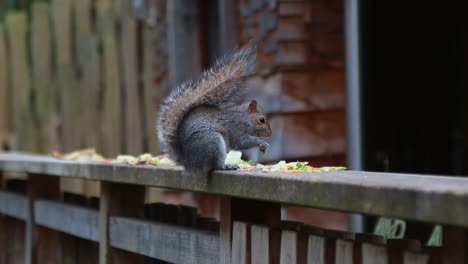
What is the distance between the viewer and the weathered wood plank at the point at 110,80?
6449 mm

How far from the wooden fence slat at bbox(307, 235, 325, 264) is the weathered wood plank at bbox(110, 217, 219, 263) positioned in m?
0.48

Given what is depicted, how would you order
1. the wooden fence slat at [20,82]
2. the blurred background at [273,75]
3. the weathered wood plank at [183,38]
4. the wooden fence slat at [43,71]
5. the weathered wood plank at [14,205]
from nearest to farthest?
the weathered wood plank at [14,205] < the blurred background at [273,75] < the weathered wood plank at [183,38] < the wooden fence slat at [43,71] < the wooden fence slat at [20,82]

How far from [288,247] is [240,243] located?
221 millimetres

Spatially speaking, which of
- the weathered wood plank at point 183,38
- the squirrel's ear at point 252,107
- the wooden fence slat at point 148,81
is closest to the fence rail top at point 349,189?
the squirrel's ear at point 252,107

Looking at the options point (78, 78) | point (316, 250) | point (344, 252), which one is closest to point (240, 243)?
point (316, 250)

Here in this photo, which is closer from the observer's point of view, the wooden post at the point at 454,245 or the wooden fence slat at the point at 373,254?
the wooden post at the point at 454,245

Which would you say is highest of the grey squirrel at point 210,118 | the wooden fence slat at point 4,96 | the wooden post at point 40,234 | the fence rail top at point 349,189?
the wooden fence slat at point 4,96

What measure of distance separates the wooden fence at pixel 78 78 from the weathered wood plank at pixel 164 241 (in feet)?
9.79

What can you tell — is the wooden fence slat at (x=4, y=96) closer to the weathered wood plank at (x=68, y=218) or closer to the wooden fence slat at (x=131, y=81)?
the wooden fence slat at (x=131, y=81)

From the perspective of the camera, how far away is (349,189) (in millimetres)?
1846

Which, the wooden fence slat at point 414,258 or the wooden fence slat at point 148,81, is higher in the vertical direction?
the wooden fence slat at point 148,81

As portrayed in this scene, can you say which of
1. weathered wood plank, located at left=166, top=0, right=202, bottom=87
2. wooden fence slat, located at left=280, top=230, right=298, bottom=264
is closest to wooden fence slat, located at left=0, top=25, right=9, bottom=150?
weathered wood plank, located at left=166, top=0, right=202, bottom=87

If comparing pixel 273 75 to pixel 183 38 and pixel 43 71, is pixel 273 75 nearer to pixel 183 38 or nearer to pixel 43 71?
pixel 183 38

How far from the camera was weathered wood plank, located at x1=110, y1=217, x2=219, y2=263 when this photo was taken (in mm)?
2621
